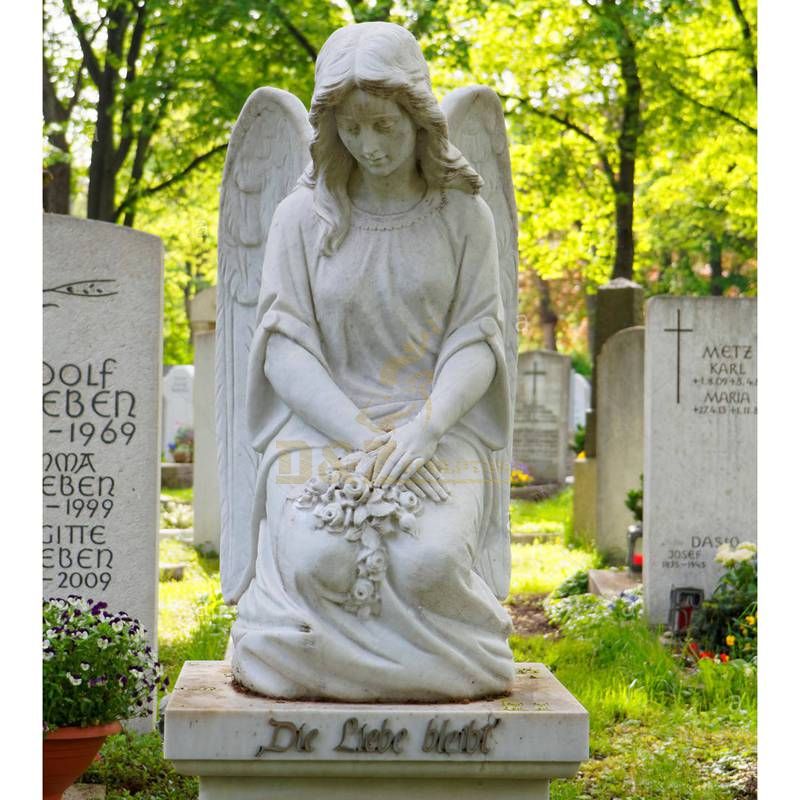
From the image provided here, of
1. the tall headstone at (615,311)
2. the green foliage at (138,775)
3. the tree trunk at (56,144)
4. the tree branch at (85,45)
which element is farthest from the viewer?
the tree trunk at (56,144)

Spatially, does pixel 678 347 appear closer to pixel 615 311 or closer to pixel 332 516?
pixel 615 311

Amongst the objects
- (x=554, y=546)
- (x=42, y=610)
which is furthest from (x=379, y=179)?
(x=554, y=546)

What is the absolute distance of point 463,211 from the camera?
Answer: 3.95 meters

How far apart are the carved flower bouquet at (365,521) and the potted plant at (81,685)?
5.97 ft

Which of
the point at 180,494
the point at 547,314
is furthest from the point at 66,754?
the point at 547,314

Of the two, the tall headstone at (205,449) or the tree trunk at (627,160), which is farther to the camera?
the tree trunk at (627,160)

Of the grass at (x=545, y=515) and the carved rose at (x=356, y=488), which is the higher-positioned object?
the carved rose at (x=356, y=488)

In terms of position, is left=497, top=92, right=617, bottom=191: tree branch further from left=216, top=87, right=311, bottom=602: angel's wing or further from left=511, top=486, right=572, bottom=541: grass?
left=216, top=87, right=311, bottom=602: angel's wing

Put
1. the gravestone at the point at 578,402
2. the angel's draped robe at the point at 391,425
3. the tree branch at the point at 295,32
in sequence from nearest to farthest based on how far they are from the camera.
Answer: the angel's draped robe at the point at 391,425 → the tree branch at the point at 295,32 → the gravestone at the point at 578,402

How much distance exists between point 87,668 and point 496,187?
2.51m

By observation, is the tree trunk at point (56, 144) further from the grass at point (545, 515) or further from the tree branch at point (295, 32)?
the grass at point (545, 515)

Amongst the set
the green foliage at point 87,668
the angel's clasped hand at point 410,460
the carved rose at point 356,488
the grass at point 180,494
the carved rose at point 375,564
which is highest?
the angel's clasped hand at point 410,460

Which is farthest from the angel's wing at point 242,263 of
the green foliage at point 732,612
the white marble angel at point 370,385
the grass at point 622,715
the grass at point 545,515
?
the grass at point 545,515

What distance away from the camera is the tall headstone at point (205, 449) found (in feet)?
36.0
